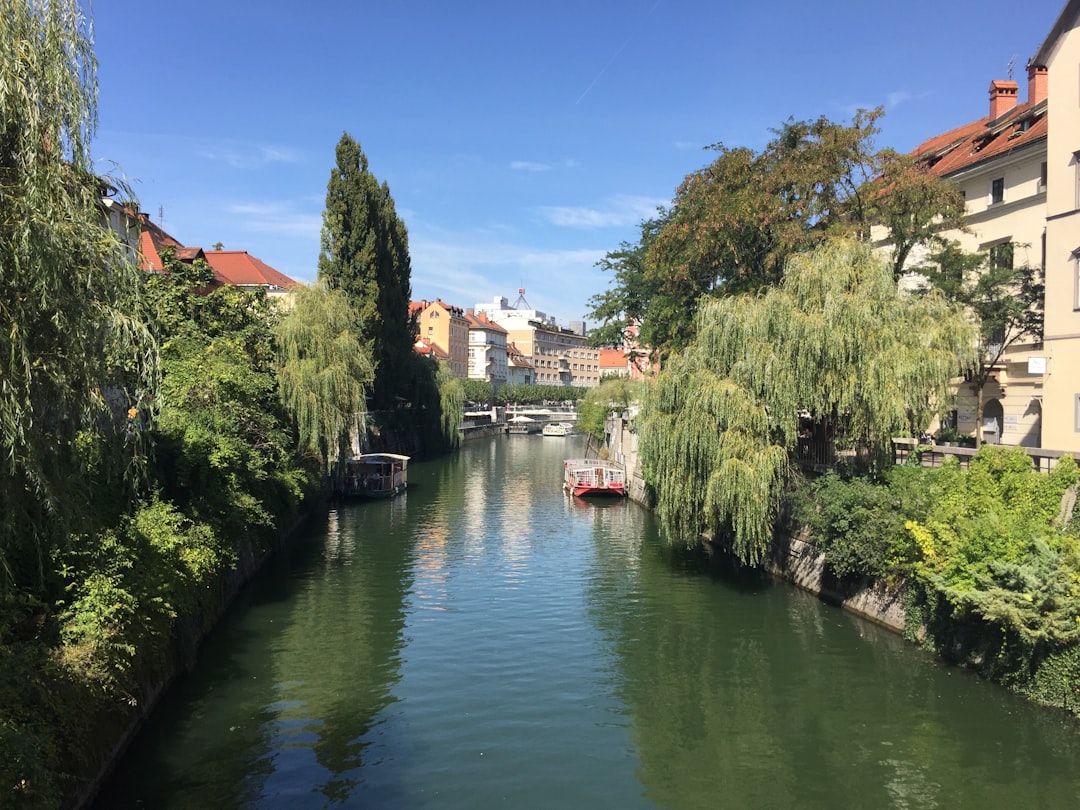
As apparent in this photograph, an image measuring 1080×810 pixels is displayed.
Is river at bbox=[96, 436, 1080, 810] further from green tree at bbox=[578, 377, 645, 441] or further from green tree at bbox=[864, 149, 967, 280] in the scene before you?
green tree at bbox=[578, 377, 645, 441]

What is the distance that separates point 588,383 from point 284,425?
434ft

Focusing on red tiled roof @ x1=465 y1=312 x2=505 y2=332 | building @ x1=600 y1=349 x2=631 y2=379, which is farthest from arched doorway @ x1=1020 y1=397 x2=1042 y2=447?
building @ x1=600 y1=349 x2=631 y2=379

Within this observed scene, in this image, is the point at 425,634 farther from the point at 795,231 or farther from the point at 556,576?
the point at 795,231

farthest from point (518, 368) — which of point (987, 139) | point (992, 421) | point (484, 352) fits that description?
point (992, 421)

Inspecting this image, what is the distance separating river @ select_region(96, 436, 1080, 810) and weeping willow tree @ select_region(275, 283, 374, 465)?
354 inches

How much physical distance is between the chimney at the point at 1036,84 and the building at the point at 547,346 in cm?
10716

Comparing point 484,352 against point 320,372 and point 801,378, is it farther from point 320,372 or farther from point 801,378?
point 801,378

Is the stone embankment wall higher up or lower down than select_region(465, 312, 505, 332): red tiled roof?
lower down

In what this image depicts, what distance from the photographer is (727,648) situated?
654 inches

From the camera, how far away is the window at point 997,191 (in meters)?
28.4

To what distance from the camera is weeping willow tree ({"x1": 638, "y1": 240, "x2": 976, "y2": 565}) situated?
59.1 ft

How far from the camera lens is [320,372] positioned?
30938 millimetres

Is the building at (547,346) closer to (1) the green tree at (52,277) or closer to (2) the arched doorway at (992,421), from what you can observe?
(2) the arched doorway at (992,421)

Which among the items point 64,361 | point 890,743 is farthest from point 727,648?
point 64,361
